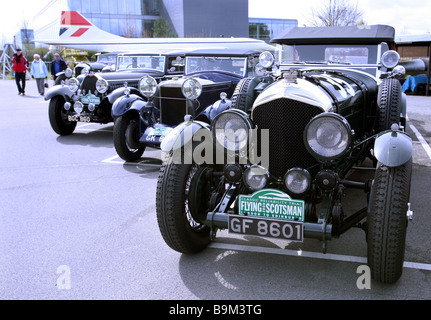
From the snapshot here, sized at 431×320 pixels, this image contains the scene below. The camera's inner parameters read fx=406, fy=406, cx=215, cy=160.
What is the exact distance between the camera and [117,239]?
3584mm

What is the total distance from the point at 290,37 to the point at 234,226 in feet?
11.9

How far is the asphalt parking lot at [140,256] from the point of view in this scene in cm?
274

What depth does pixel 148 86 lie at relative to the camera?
6262 millimetres

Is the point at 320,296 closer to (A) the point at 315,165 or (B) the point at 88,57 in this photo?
(A) the point at 315,165

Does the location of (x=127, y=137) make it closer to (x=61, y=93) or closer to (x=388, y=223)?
(x=61, y=93)

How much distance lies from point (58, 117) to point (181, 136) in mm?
5891

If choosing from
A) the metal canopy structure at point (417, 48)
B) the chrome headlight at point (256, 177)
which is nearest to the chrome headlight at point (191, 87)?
the chrome headlight at point (256, 177)

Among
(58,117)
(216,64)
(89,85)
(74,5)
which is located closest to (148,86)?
(216,64)

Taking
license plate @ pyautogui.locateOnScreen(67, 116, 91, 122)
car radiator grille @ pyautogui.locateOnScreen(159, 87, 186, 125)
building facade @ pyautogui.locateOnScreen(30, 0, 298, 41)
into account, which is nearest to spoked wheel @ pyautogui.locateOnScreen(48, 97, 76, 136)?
license plate @ pyautogui.locateOnScreen(67, 116, 91, 122)

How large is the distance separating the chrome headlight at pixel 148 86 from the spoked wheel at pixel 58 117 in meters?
2.89

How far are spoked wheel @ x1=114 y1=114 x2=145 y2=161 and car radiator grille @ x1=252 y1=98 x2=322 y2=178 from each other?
3463 mm

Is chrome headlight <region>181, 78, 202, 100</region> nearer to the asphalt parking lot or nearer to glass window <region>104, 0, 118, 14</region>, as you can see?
the asphalt parking lot

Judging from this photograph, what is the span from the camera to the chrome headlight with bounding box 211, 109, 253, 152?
9.91 ft

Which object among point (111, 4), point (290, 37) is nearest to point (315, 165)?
point (290, 37)
